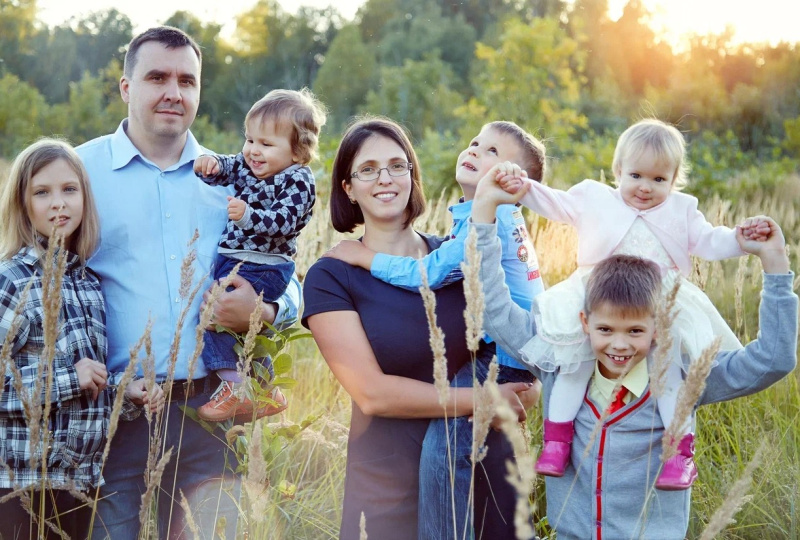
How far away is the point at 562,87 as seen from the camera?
19.3 metres

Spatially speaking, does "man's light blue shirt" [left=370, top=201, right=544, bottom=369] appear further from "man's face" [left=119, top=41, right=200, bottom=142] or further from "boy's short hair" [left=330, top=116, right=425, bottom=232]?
"man's face" [left=119, top=41, right=200, bottom=142]

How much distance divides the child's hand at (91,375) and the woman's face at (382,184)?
1.03 metres

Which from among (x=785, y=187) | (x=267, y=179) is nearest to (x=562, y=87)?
(x=785, y=187)

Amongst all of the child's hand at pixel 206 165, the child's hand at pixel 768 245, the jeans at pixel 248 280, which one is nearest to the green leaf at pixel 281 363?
the jeans at pixel 248 280

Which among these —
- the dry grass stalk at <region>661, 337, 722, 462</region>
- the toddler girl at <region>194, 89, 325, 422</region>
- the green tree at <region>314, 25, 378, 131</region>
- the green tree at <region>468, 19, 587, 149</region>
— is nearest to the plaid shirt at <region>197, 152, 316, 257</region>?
the toddler girl at <region>194, 89, 325, 422</region>

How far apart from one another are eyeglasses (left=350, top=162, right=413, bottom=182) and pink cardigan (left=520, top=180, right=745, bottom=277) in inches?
19.3

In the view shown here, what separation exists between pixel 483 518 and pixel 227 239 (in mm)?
1348

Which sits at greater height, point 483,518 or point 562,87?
point 562,87

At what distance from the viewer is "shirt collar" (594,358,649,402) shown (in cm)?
238

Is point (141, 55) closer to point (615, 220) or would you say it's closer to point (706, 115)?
point (615, 220)

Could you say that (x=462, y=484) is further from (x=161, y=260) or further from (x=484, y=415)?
(x=161, y=260)

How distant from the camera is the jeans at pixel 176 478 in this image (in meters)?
2.91

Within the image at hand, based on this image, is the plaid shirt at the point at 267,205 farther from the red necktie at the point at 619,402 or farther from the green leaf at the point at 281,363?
the red necktie at the point at 619,402

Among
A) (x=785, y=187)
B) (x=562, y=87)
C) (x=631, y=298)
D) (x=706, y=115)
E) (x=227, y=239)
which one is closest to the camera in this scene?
(x=631, y=298)
